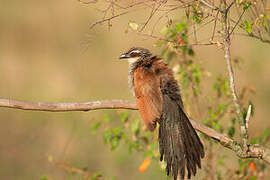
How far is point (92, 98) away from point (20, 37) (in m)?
1.97

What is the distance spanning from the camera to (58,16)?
8531 mm

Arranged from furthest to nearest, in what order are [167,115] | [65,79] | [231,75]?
[65,79] → [167,115] → [231,75]

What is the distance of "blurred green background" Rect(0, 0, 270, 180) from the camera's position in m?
6.48

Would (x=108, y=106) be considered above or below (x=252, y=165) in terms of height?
above

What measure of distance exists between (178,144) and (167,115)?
12.9 inches

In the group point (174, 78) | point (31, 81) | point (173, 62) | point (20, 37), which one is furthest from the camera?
point (20, 37)

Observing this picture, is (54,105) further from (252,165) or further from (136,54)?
(252,165)

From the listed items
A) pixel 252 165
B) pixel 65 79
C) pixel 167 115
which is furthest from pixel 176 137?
pixel 65 79

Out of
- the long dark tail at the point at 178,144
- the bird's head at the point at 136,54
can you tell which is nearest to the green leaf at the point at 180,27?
the bird's head at the point at 136,54

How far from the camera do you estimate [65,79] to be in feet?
25.1

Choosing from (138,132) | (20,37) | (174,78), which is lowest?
(138,132)

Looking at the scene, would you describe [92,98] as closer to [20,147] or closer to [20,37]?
[20,147]

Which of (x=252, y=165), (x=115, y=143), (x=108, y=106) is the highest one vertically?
(x=108, y=106)

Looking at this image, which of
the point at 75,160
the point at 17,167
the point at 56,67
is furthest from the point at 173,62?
the point at 56,67
